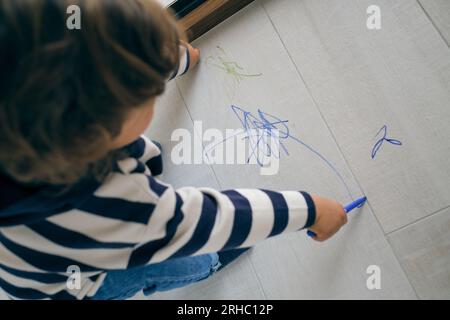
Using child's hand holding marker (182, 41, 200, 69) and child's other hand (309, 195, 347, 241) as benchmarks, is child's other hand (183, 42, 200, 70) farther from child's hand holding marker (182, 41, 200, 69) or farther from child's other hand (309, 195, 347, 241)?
child's other hand (309, 195, 347, 241)

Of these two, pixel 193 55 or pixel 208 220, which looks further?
pixel 193 55

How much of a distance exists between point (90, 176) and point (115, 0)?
20 centimetres

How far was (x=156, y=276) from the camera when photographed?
2.35ft

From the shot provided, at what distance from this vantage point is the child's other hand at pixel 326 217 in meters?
0.66

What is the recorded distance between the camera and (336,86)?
807 millimetres

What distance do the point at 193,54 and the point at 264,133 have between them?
25 centimetres

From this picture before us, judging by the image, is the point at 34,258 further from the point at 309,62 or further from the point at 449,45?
the point at 449,45

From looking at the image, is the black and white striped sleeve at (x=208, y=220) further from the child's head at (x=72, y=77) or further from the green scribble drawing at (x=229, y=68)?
the green scribble drawing at (x=229, y=68)

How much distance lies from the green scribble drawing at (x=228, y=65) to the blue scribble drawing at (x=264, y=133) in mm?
71

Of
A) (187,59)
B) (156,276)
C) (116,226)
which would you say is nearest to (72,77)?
(116,226)

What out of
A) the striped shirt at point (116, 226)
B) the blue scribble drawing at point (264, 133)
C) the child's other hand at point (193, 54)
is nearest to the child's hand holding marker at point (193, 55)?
the child's other hand at point (193, 54)

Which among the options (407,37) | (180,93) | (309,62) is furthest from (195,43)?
(407,37)

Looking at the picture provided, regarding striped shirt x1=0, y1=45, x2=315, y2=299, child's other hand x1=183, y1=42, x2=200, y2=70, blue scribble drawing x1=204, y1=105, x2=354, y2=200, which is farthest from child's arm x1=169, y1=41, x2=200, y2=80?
striped shirt x1=0, y1=45, x2=315, y2=299

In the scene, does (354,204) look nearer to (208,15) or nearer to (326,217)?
(326,217)
